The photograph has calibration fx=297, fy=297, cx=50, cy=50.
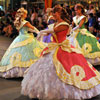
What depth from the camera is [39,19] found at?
11312mm

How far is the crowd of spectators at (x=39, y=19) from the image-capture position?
9.23m

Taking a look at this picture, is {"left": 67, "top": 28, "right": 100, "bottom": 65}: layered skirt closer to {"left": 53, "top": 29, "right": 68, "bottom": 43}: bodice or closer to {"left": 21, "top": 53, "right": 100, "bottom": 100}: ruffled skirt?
{"left": 53, "top": 29, "right": 68, "bottom": 43}: bodice

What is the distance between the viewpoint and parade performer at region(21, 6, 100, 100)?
3.70 meters

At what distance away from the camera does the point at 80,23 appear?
6461mm

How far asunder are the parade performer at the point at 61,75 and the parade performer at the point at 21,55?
138 centimetres

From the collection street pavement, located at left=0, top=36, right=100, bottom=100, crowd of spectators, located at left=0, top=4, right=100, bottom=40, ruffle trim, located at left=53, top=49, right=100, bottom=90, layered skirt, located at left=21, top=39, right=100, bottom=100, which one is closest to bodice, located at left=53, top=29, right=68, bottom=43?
layered skirt, located at left=21, top=39, right=100, bottom=100

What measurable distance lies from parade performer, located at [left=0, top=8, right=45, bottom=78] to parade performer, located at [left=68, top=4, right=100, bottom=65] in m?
1.10

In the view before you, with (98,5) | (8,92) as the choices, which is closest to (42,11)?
(98,5)

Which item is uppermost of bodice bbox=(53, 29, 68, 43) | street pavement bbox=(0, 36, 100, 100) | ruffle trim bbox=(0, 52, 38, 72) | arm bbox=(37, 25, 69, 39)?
arm bbox=(37, 25, 69, 39)

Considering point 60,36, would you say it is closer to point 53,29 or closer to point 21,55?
point 53,29

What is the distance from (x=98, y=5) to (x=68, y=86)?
25.3 ft

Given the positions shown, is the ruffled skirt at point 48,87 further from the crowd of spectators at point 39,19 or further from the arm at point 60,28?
the crowd of spectators at point 39,19

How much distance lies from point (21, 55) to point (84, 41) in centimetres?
167

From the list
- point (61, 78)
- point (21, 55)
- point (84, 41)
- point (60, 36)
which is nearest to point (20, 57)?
point (21, 55)
